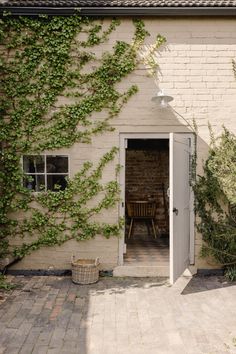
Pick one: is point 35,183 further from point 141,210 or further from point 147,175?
point 147,175

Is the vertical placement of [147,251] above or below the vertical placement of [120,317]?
above

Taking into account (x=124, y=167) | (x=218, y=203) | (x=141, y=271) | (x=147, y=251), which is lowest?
(x=141, y=271)

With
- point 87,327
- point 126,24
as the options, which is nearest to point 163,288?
point 87,327

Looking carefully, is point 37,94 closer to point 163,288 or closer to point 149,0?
point 149,0

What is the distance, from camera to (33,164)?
6566 millimetres

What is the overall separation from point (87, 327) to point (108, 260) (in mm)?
2134

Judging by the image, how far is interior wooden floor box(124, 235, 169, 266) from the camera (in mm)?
6781

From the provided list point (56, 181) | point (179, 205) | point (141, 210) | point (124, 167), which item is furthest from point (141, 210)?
point (179, 205)

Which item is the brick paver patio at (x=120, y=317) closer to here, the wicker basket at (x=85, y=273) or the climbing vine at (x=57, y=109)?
the wicker basket at (x=85, y=273)

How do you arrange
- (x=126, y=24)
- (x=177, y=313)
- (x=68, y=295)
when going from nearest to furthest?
(x=177, y=313)
(x=68, y=295)
(x=126, y=24)

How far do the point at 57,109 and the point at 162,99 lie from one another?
187 cm

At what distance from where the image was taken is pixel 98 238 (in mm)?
6523

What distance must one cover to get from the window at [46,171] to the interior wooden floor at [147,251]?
1.97 meters

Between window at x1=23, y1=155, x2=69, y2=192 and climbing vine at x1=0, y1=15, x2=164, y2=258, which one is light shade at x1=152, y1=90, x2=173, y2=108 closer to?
climbing vine at x1=0, y1=15, x2=164, y2=258
